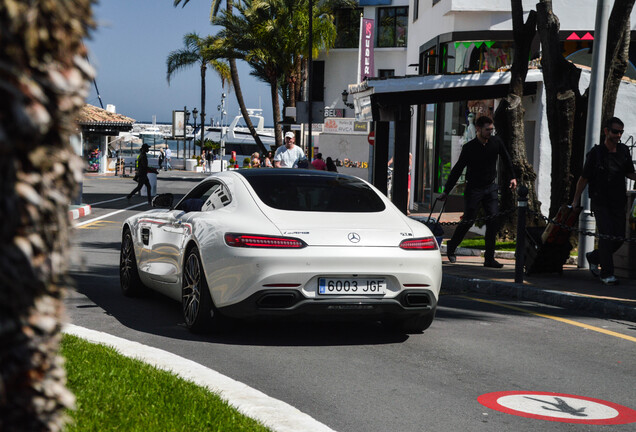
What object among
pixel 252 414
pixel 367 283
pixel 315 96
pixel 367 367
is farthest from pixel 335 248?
pixel 315 96

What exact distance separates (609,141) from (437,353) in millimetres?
5102

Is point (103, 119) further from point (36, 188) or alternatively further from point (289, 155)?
point (36, 188)

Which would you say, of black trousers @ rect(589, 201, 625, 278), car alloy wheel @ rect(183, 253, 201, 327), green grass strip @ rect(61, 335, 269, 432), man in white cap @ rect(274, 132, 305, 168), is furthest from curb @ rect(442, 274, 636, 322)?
man in white cap @ rect(274, 132, 305, 168)

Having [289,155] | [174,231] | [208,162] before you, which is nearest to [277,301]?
[174,231]

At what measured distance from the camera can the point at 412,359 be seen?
6910 millimetres

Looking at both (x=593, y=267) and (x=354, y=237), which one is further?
(x=593, y=267)

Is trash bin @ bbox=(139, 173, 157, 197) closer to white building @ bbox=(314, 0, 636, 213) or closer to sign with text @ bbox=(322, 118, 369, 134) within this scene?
white building @ bbox=(314, 0, 636, 213)

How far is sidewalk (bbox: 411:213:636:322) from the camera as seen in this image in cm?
969

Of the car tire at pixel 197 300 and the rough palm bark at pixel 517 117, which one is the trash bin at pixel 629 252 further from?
the car tire at pixel 197 300

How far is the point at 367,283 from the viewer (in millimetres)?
7125

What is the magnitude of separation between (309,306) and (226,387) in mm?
1657

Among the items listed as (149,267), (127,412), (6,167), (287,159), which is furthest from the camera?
(287,159)

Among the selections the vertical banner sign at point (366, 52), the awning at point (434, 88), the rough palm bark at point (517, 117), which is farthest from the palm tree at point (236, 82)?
the rough palm bark at point (517, 117)

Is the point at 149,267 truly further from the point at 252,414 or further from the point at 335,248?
the point at 252,414
